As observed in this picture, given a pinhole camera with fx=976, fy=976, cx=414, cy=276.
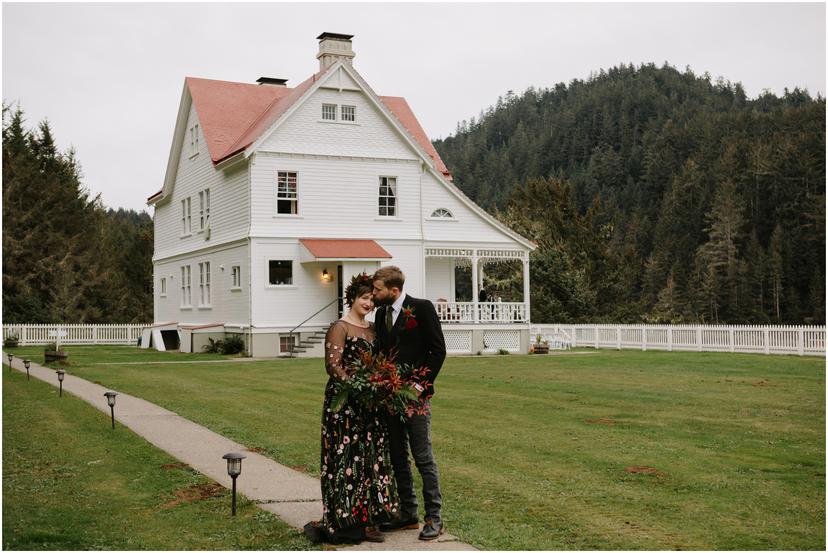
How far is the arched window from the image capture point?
119ft

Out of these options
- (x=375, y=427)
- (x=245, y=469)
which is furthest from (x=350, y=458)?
(x=245, y=469)

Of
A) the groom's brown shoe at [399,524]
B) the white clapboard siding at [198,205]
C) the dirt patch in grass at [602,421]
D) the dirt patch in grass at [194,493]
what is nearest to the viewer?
the groom's brown shoe at [399,524]

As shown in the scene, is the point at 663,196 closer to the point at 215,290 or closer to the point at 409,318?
the point at 215,290

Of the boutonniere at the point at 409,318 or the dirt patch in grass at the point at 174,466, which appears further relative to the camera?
the dirt patch in grass at the point at 174,466

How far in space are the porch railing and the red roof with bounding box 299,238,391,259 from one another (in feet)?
9.69

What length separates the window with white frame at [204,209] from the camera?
124 ft

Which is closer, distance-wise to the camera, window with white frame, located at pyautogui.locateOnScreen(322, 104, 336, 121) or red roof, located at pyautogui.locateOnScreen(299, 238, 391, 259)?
red roof, located at pyautogui.locateOnScreen(299, 238, 391, 259)

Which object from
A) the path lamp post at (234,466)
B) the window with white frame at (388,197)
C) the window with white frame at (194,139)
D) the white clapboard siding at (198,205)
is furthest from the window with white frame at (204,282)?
the path lamp post at (234,466)

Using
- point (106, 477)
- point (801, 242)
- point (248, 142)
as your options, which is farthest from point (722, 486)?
point (801, 242)

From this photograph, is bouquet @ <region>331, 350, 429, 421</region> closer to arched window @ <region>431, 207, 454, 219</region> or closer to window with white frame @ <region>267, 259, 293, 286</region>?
window with white frame @ <region>267, 259, 293, 286</region>

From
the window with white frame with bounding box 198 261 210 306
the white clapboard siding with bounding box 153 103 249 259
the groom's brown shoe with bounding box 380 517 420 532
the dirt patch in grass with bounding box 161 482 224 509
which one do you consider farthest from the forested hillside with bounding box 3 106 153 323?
the groom's brown shoe with bounding box 380 517 420 532

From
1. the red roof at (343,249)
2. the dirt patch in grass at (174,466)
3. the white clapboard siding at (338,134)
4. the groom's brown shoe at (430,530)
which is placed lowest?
the dirt patch in grass at (174,466)

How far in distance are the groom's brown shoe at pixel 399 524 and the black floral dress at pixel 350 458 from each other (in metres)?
0.07

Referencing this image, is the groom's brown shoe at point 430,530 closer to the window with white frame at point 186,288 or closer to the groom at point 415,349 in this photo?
the groom at point 415,349
